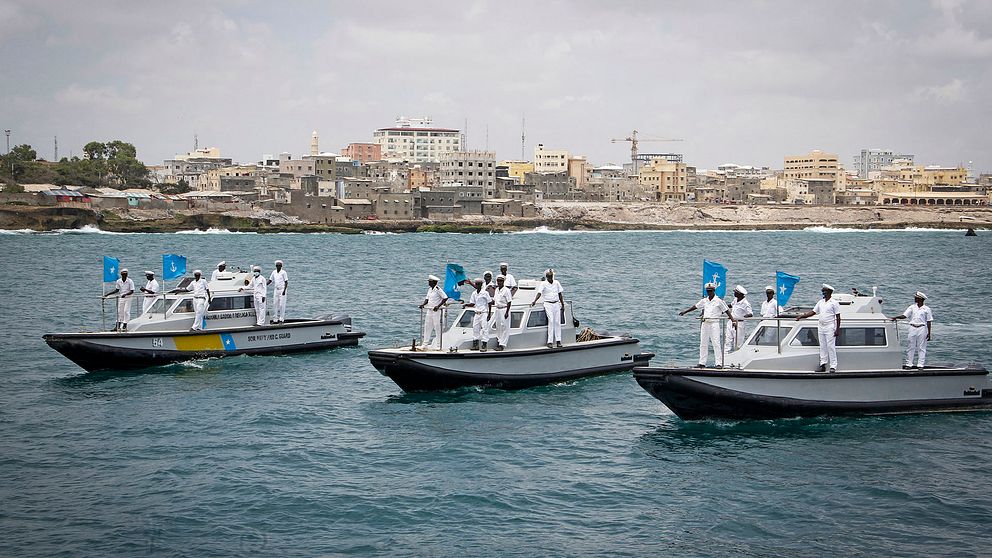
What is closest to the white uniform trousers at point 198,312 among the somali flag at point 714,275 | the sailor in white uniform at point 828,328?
the somali flag at point 714,275

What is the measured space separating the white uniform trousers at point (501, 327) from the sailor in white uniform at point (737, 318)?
5.13 meters

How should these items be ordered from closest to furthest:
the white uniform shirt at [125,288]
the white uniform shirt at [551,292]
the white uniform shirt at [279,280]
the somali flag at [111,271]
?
the white uniform shirt at [551,292], the white uniform shirt at [125,288], the somali flag at [111,271], the white uniform shirt at [279,280]

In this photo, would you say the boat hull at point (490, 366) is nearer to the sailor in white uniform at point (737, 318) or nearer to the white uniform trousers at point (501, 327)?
the white uniform trousers at point (501, 327)

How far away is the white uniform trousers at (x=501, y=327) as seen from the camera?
938 inches

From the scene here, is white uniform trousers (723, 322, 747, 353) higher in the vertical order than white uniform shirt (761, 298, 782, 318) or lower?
lower

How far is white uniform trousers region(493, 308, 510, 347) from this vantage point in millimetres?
23812

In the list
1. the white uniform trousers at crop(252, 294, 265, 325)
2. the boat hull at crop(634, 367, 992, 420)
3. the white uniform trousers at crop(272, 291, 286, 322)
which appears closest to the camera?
the boat hull at crop(634, 367, 992, 420)

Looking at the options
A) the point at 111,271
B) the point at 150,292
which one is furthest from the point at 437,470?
the point at 111,271

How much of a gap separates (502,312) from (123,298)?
33.3 feet

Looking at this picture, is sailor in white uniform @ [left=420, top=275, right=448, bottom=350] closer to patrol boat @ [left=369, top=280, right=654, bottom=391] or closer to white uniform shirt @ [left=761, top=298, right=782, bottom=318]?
patrol boat @ [left=369, top=280, right=654, bottom=391]

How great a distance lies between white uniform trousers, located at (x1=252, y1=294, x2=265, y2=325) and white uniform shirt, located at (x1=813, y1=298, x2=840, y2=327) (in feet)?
49.1

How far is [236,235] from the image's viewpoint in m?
123

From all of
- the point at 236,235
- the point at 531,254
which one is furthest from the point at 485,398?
the point at 236,235

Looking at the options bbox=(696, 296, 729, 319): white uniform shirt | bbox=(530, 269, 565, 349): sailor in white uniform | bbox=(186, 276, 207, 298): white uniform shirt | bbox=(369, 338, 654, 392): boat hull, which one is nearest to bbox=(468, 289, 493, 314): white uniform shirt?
bbox=(369, 338, 654, 392): boat hull
